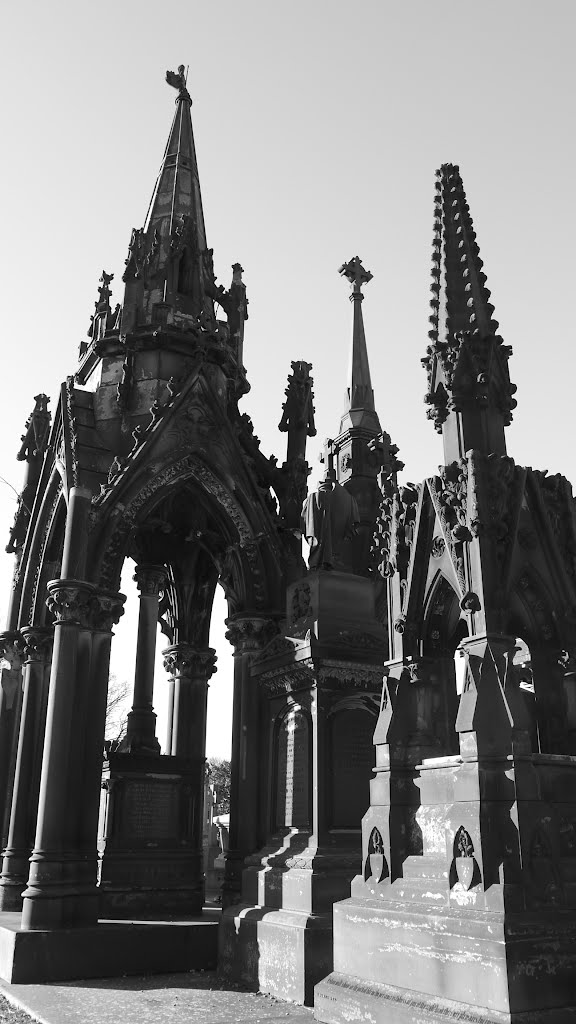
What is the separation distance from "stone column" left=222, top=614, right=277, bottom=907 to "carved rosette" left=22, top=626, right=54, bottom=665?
3.48m

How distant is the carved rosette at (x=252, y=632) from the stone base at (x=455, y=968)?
6071 mm

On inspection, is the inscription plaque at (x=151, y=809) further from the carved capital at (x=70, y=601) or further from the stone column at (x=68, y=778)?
the carved capital at (x=70, y=601)

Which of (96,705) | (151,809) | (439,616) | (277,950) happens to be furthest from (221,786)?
(439,616)

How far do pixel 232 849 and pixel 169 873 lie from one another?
221 cm

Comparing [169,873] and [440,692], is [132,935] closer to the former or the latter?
[169,873]

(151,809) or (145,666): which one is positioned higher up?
(145,666)

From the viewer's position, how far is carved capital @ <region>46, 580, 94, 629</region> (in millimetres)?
12344

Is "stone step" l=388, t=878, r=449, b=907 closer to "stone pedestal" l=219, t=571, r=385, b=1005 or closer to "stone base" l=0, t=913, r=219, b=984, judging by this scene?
"stone pedestal" l=219, t=571, r=385, b=1005

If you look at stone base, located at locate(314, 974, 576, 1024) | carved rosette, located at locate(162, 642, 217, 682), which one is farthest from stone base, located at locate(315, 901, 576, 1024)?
carved rosette, located at locate(162, 642, 217, 682)

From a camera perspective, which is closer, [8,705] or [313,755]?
[313,755]

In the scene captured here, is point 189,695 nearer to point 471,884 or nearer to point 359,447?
point 359,447

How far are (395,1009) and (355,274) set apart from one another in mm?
11664

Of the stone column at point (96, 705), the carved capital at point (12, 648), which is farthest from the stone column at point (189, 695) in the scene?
the stone column at point (96, 705)

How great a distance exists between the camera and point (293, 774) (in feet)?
35.9
